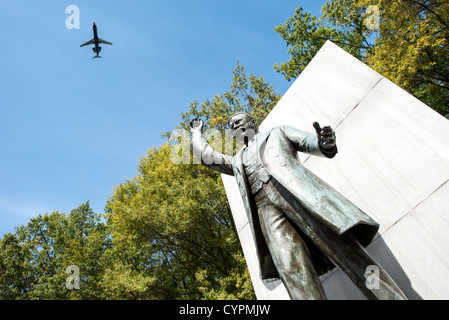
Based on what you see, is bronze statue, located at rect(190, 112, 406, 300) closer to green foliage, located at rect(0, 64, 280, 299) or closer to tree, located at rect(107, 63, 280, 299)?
green foliage, located at rect(0, 64, 280, 299)

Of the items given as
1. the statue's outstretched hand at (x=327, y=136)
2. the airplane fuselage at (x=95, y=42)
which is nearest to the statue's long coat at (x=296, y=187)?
the statue's outstretched hand at (x=327, y=136)

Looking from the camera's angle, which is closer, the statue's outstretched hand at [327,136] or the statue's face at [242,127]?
the statue's outstretched hand at [327,136]

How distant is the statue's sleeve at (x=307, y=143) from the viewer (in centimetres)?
296

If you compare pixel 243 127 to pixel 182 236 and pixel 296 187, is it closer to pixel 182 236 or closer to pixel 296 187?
pixel 296 187

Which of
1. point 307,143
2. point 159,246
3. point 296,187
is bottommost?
point 296,187

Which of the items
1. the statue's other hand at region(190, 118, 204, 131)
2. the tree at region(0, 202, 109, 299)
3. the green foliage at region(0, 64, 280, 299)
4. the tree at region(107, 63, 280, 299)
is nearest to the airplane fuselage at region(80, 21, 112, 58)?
the green foliage at region(0, 64, 280, 299)

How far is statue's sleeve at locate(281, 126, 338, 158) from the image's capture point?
2.96 meters

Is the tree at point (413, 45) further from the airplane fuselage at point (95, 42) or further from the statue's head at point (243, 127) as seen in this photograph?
the airplane fuselage at point (95, 42)

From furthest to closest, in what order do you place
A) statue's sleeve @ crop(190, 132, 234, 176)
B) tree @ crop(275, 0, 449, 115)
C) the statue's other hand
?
tree @ crop(275, 0, 449, 115) → the statue's other hand → statue's sleeve @ crop(190, 132, 234, 176)

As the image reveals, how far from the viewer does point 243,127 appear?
4.34m

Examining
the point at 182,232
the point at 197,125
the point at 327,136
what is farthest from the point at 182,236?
the point at 327,136

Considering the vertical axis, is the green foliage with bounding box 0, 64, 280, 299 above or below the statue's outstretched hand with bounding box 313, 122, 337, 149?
above

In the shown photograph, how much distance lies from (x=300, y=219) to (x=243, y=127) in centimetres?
158
